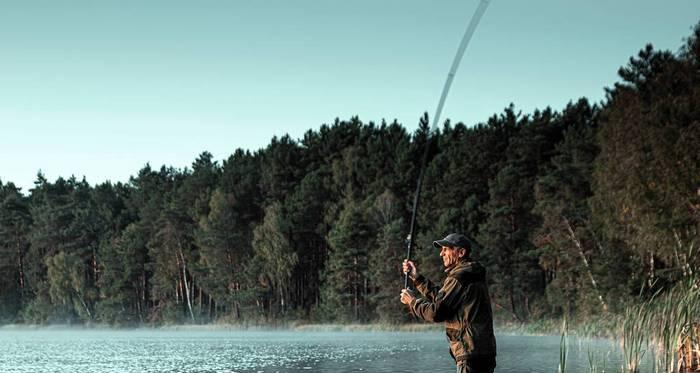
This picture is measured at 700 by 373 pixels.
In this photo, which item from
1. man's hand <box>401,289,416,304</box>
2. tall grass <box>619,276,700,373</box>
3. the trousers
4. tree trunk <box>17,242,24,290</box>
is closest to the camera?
the trousers

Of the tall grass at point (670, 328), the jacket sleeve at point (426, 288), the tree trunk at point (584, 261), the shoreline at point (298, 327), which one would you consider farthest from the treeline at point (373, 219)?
the jacket sleeve at point (426, 288)

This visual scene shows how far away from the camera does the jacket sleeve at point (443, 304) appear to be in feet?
24.2

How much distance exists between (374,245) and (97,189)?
1614 inches

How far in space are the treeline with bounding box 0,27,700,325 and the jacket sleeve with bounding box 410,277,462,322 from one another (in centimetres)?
2445

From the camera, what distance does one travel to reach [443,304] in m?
7.39

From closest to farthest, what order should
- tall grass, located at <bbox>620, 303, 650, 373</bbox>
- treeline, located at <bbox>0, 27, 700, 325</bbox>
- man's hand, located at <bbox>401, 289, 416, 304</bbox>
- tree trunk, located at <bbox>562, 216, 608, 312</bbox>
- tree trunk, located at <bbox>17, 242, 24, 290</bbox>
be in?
man's hand, located at <bbox>401, 289, 416, 304</bbox> → tall grass, located at <bbox>620, 303, 650, 373</bbox> → treeline, located at <bbox>0, 27, 700, 325</bbox> → tree trunk, located at <bbox>562, 216, 608, 312</bbox> → tree trunk, located at <bbox>17, 242, 24, 290</bbox>

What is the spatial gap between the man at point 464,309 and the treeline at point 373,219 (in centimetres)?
2425

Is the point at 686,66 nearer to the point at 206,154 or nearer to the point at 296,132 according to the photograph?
the point at 296,132

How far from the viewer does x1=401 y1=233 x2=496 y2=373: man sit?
7406 mm

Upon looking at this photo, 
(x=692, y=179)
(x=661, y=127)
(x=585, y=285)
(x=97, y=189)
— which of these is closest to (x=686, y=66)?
(x=661, y=127)

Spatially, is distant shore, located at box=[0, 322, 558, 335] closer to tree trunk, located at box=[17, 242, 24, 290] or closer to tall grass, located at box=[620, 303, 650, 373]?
tree trunk, located at box=[17, 242, 24, 290]

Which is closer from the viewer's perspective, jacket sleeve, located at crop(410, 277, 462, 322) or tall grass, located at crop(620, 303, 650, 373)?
jacket sleeve, located at crop(410, 277, 462, 322)

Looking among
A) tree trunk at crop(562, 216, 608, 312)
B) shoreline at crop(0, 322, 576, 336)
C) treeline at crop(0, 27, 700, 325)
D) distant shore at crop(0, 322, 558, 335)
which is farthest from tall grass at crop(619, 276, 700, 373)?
distant shore at crop(0, 322, 558, 335)

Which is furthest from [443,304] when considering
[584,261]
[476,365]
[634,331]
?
[584,261]
